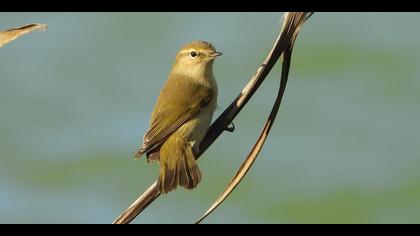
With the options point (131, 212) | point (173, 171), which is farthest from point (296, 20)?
point (173, 171)

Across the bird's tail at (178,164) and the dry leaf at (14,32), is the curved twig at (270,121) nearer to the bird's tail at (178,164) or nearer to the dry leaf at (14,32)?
the dry leaf at (14,32)

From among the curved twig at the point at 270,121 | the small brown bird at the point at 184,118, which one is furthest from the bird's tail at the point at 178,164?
the curved twig at the point at 270,121

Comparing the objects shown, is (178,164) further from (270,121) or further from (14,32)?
(14,32)

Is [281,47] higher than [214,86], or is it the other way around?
[214,86]

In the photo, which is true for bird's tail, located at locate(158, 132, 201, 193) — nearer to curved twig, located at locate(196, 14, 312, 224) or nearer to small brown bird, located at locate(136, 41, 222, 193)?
small brown bird, located at locate(136, 41, 222, 193)

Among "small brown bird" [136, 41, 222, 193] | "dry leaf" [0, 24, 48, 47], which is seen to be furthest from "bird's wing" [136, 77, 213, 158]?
"dry leaf" [0, 24, 48, 47]

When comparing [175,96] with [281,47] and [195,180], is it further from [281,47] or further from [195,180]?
[281,47]

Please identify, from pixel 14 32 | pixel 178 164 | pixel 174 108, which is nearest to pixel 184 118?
pixel 174 108
